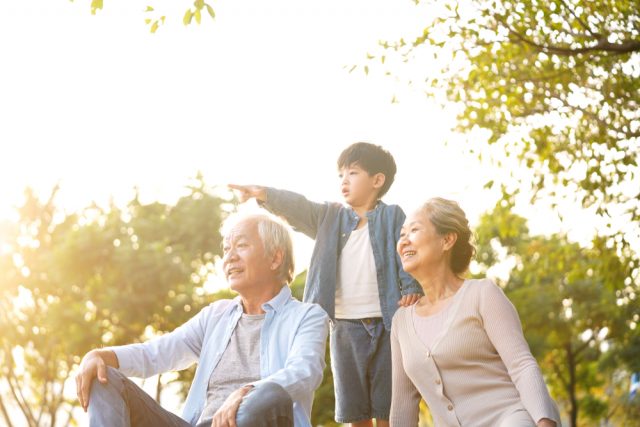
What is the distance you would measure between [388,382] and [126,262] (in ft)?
60.9

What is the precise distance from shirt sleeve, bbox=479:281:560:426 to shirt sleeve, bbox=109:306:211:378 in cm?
163

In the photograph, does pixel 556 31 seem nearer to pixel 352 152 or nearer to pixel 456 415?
pixel 352 152

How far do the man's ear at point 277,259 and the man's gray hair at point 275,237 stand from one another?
11 mm

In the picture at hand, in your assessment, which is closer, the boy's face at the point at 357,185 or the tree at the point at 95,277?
the boy's face at the point at 357,185

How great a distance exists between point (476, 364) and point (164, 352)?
5.49 ft

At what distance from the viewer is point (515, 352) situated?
448cm

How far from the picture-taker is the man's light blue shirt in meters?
4.68

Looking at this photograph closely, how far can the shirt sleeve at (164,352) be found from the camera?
490 cm

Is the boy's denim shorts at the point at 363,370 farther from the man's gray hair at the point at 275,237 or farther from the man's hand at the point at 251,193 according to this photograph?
the man's gray hair at the point at 275,237

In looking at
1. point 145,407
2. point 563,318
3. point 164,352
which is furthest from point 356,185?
point 563,318

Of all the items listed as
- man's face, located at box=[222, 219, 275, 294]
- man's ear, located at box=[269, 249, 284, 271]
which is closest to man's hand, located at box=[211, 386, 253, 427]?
man's face, located at box=[222, 219, 275, 294]

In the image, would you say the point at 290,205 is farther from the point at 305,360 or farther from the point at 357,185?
the point at 305,360

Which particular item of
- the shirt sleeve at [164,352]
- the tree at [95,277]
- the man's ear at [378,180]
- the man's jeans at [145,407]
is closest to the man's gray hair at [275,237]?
the shirt sleeve at [164,352]

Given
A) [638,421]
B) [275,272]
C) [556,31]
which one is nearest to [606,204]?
[556,31]
